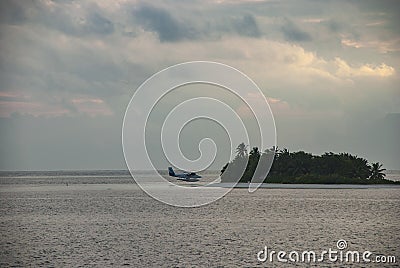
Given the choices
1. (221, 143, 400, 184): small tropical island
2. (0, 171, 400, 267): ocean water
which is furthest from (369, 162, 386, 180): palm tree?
(0, 171, 400, 267): ocean water

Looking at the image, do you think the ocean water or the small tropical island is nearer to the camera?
the ocean water

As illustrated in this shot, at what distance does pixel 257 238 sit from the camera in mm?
54312

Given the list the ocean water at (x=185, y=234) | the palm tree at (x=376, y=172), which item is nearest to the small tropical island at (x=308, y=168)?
the palm tree at (x=376, y=172)

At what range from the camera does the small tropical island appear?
148125 mm

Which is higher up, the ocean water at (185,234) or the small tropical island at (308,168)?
the small tropical island at (308,168)

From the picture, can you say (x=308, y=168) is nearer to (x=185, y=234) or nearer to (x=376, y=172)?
(x=376, y=172)

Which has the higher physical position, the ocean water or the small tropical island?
the small tropical island

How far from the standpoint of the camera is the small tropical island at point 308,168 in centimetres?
14812

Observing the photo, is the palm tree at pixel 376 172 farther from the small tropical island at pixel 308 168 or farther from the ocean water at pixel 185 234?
the ocean water at pixel 185 234

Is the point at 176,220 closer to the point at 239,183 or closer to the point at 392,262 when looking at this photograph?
the point at 392,262

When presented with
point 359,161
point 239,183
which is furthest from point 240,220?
point 239,183

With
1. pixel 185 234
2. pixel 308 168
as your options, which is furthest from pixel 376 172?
pixel 185 234

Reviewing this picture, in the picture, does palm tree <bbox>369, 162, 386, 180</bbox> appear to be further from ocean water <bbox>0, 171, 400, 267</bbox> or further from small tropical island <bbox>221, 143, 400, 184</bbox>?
ocean water <bbox>0, 171, 400, 267</bbox>

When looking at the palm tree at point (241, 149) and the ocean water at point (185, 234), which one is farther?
the palm tree at point (241, 149)
